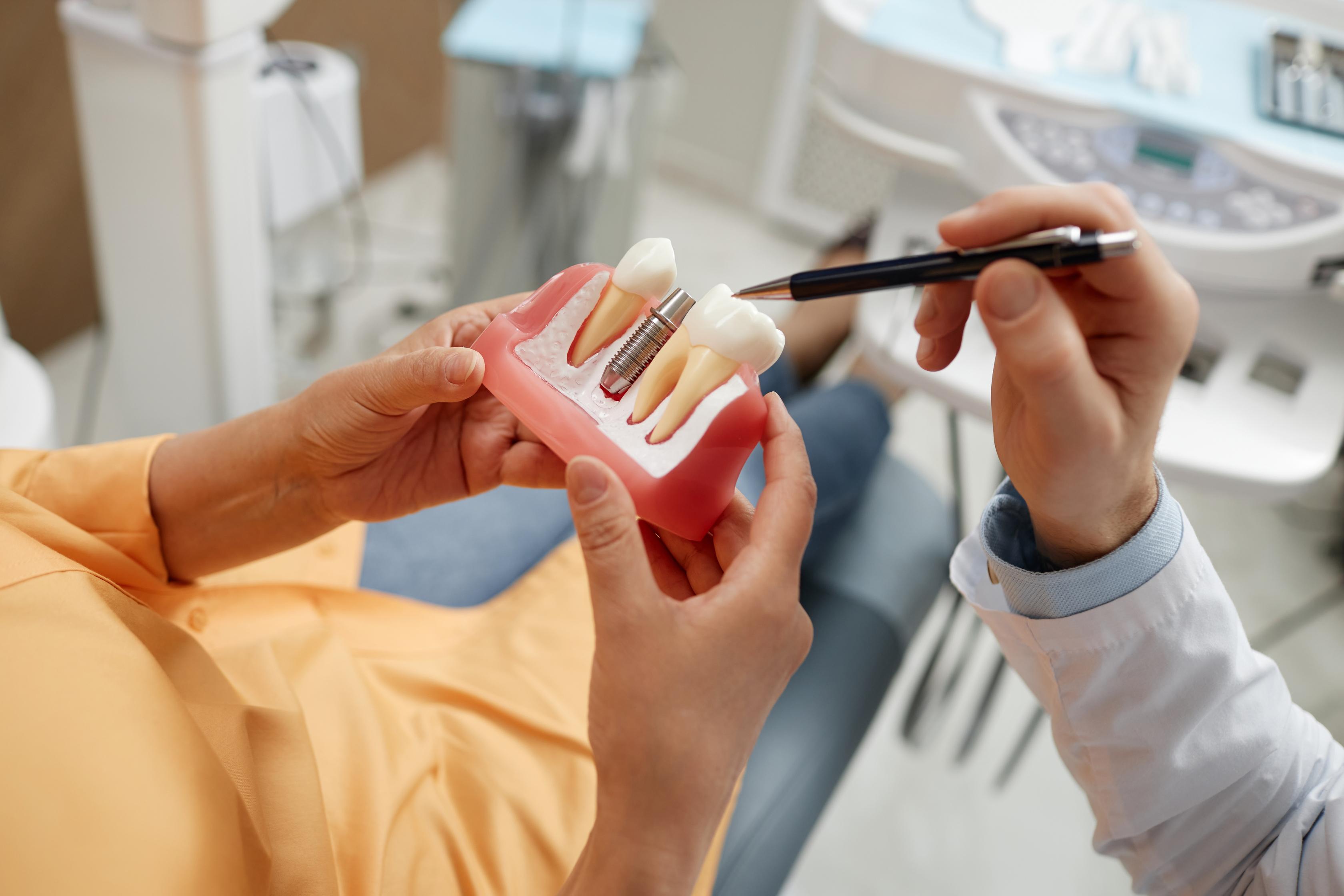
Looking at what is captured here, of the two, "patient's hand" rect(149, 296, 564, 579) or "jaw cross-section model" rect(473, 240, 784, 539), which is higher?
"jaw cross-section model" rect(473, 240, 784, 539)

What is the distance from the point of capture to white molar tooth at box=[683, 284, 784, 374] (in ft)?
1.84

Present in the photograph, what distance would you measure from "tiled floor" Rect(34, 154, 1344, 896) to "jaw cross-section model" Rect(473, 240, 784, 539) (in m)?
0.78

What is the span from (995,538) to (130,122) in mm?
1102

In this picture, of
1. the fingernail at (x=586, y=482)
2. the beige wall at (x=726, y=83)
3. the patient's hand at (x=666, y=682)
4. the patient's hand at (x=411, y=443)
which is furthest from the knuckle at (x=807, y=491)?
the beige wall at (x=726, y=83)

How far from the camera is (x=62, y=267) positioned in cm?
181

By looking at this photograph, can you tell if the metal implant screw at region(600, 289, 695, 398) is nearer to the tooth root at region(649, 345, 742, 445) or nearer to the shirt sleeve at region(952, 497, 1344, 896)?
the tooth root at region(649, 345, 742, 445)

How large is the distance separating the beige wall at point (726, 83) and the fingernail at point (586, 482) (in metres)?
2.25

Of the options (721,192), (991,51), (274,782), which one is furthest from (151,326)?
(721,192)

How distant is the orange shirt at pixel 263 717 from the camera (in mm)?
499

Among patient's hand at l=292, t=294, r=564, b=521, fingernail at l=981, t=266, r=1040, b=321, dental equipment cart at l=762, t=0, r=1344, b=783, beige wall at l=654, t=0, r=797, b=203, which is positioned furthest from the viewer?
beige wall at l=654, t=0, r=797, b=203

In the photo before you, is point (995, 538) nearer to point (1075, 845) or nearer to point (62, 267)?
point (1075, 845)

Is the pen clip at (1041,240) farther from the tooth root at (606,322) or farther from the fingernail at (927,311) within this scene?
the tooth root at (606,322)

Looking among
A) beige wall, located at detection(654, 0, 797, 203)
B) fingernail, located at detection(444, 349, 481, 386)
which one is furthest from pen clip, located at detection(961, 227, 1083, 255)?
beige wall, located at detection(654, 0, 797, 203)

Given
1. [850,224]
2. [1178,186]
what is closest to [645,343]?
[1178,186]
